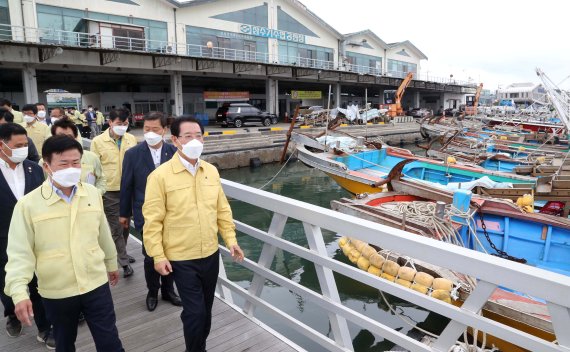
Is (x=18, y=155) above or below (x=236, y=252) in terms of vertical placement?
above

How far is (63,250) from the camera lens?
80.2 inches

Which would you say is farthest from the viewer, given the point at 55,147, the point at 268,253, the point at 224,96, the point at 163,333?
the point at 224,96

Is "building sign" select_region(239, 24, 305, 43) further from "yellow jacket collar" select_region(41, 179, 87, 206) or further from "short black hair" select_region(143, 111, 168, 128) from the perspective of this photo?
"yellow jacket collar" select_region(41, 179, 87, 206)

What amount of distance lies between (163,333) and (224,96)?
26.3 m

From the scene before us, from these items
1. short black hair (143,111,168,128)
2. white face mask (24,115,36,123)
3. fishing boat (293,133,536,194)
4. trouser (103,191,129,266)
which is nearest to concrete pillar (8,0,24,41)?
fishing boat (293,133,536,194)

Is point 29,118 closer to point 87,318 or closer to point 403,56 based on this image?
point 87,318

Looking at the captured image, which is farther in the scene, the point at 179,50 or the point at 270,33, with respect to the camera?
the point at 270,33

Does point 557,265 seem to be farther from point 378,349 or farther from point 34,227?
point 34,227

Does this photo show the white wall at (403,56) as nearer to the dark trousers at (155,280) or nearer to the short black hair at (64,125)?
the short black hair at (64,125)

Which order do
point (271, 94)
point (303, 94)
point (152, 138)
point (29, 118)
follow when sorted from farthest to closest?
point (303, 94) → point (271, 94) → point (29, 118) → point (152, 138)

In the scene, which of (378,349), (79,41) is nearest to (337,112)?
(79,41)

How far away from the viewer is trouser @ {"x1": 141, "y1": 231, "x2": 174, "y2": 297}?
3.25m

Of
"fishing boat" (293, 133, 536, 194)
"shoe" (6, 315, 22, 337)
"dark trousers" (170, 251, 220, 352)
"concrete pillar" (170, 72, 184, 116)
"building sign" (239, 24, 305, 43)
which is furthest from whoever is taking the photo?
"building sign" (239, 24, 305, 43)

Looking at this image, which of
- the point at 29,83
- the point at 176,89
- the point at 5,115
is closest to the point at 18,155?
the point at 5,115
